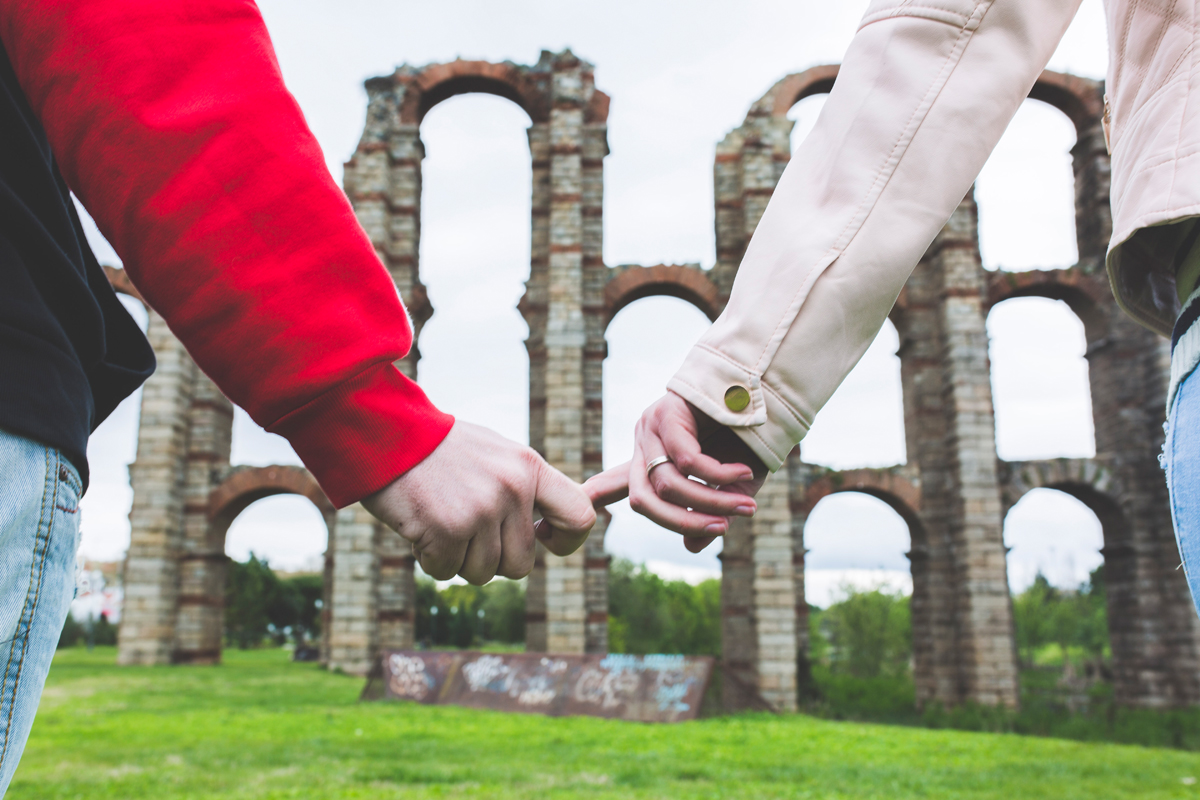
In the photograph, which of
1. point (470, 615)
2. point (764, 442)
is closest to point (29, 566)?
point (764, 442)

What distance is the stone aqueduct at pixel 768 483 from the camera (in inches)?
668

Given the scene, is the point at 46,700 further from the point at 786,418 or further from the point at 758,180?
the point at 758,180

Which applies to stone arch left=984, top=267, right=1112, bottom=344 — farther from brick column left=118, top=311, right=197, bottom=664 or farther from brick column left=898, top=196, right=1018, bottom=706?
brick column left=118, top=311, right=197, bottom=664

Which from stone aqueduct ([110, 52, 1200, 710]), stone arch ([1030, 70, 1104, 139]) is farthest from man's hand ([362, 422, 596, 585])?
stone arch ([1030, 70, 1104, 139])

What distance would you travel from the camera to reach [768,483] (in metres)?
16.5

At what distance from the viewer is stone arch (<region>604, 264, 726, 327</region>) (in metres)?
18.7

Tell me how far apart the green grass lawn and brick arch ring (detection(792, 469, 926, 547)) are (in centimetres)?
729

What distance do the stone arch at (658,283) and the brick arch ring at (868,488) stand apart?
15.3 ft

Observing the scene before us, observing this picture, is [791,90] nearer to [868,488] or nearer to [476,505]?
[868,488]

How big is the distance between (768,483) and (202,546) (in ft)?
42.7

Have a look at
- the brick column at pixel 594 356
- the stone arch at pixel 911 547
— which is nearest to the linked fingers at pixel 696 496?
the brick column at pixel 594 356

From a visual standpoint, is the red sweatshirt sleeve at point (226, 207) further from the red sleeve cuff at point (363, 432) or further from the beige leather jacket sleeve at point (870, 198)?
the beige leather jacket sleeve at point (870, 198)

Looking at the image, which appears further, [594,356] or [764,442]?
[594,356]

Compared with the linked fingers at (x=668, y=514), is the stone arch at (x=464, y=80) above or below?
above
